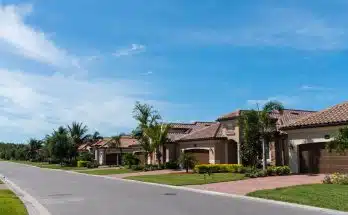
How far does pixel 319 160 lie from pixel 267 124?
14.8 feet

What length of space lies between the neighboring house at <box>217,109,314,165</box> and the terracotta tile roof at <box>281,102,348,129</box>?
8.94 feet

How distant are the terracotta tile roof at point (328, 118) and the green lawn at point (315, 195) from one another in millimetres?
7683

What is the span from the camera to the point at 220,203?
17453 mm

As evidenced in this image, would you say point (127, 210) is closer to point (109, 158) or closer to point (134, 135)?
point (134, 135)

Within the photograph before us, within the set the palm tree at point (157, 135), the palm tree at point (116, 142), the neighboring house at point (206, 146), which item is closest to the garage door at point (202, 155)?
the neighboring house at point (206, 146)

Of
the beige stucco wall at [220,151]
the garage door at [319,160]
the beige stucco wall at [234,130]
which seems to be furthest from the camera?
the beige stucco wall at [220,151]

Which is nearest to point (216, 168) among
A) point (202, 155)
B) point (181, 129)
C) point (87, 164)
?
point (202, 155)

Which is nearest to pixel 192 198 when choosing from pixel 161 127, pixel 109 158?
pixel 161 127

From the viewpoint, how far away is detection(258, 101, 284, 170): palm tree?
3259cm

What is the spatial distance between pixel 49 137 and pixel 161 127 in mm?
31826

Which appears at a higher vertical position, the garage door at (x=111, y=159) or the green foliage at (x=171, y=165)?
the garage door at (x=111, y=159)

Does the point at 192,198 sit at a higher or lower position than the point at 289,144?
lower

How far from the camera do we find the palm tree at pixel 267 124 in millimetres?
32594

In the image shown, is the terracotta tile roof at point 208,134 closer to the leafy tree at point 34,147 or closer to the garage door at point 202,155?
the garage door at point 202,155
